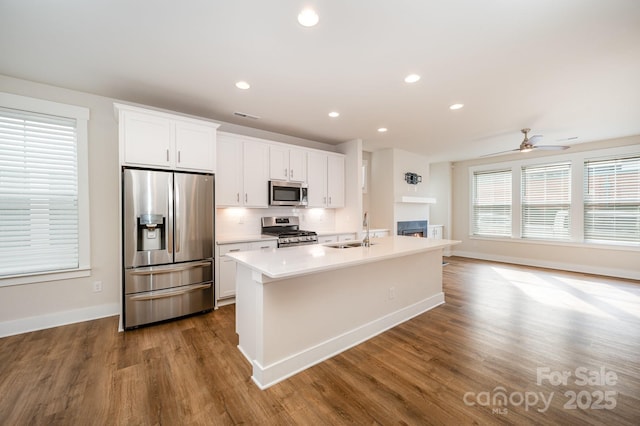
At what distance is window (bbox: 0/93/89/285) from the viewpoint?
9.01 feet

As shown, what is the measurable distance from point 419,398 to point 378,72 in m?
2.86

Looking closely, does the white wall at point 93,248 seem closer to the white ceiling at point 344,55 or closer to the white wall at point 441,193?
the white ceiling at point 344,55

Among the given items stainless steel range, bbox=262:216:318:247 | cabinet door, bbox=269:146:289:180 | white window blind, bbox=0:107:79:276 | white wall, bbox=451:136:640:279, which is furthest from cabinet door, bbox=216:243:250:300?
white wall, bbox=451:136:640:279

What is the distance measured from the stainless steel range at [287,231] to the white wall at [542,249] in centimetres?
514

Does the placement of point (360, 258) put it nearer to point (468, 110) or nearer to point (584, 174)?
point (468, 110)

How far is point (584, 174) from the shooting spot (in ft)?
17.7

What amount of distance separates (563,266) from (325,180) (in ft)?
18.5

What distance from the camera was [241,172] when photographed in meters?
4.01

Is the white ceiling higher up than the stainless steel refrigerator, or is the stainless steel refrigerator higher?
the white ceiling

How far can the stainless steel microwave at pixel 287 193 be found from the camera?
431cm

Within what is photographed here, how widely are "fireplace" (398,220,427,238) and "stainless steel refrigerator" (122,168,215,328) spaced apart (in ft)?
14.4

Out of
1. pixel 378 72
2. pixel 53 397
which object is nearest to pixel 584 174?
pixel 378 72

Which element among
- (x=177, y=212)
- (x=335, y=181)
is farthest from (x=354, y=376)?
(x=335, y=181)

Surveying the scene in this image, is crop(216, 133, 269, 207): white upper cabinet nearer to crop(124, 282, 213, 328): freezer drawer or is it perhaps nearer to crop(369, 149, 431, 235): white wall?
crop(124, 282, 213, 328): freezer drawer
